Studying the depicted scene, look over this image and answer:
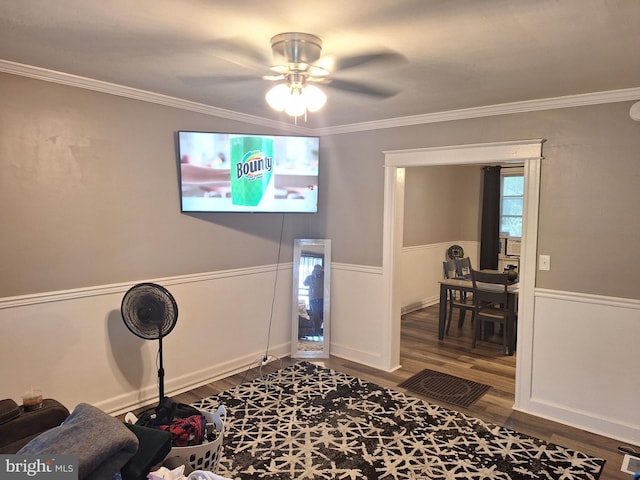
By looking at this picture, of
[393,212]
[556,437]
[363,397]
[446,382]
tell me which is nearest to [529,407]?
[556,437]

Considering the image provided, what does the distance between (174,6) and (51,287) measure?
6.92ft

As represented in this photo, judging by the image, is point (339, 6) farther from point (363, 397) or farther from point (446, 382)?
point (446, 382)

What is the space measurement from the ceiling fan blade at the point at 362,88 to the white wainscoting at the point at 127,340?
6.59ft

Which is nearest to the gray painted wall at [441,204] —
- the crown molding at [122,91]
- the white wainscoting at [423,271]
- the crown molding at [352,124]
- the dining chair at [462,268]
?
the white wainscoting at [423,271]

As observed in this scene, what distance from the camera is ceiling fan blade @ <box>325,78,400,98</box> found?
2883 mm

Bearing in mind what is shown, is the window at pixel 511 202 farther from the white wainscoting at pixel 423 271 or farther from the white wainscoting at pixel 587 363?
the white wainscoting at pixel 587 363

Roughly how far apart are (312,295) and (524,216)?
88.6 inches

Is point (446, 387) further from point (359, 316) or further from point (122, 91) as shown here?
point (122, 91)

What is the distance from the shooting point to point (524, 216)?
11.1 ft

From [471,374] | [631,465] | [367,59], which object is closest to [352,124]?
[367,59]

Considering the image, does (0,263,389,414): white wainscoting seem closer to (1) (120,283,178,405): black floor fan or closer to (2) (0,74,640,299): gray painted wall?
(2) (0,74,640,299): gray painted wall

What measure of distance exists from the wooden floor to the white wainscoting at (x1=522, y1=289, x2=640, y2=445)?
0.40ft

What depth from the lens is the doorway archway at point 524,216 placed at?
3336 mm

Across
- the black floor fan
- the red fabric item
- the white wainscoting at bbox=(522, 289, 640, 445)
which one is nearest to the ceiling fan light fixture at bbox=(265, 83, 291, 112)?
the black floor fan
